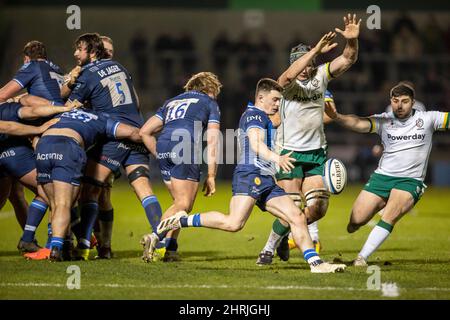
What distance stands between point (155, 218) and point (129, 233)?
11.2 feet

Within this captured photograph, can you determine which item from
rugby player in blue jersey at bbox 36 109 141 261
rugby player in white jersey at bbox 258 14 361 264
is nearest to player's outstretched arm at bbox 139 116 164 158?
rugby player in blue jersey at bbox 36 109 141 261

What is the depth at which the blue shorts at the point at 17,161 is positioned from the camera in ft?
36.4

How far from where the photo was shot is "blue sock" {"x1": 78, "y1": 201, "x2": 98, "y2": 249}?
10.6 meters

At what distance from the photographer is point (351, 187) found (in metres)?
24.1

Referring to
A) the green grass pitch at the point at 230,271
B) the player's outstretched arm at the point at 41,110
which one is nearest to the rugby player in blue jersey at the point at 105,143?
the player's outstretched arm at the point at 41,110

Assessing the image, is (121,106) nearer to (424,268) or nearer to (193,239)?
(193,239)

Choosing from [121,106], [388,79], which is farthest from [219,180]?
[121,106]

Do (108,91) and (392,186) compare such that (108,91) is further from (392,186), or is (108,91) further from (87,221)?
(392,186)

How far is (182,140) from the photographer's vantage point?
413 inches

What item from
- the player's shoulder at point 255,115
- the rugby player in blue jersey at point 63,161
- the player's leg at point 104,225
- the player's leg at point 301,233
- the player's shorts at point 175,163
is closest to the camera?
the player's leg at point 301,233

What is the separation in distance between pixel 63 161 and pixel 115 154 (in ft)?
2.70

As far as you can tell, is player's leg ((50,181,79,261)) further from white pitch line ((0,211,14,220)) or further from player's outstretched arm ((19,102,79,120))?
white pitch line ((0,211,14,220))

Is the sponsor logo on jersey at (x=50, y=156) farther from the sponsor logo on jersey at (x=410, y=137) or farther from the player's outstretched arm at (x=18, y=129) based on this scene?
the sponsor logo on jersey at (x=410, y=137)

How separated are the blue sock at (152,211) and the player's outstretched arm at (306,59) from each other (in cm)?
211
